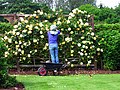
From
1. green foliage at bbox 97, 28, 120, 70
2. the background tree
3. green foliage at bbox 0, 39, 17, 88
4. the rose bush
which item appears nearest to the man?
the rose bush

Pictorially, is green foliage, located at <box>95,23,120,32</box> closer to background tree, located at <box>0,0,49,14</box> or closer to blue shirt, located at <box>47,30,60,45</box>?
blue shirt, located at <box>47,30,60,45</box>

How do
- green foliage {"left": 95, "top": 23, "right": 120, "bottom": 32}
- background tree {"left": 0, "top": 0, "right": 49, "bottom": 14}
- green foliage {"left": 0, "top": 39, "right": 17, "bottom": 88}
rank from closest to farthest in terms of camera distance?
green foliage {"left": 0, "top": 39, "right": 17, "bottom": 88} → green foliage {"left": 95, "top": 23, "right": 120, "bottom": 32} → background tree {"left": 0, "top": 0, "right": 49, "bottom": 14}

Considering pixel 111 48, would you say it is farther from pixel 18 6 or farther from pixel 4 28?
pixel 18 6

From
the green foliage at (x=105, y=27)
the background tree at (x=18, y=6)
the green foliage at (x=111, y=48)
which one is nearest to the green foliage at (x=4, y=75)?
the green foliage at (x=111, y=48)

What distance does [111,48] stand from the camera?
51.4 feet

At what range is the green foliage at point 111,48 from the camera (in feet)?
51.5

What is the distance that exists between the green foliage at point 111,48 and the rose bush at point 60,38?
0.93ft

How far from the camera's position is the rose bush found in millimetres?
15773

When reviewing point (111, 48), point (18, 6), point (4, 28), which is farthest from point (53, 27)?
point (18, 6)

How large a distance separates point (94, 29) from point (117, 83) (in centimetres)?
560

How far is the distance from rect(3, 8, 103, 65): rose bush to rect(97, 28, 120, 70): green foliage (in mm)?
283

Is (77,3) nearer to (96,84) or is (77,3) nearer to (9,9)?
(9,9)

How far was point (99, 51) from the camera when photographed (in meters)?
16.1

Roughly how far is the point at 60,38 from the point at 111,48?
2.19m
